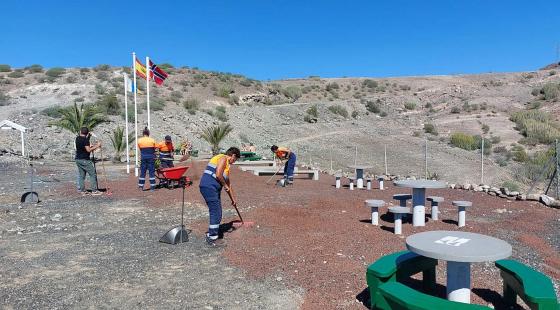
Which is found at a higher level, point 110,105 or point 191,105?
point 191,105

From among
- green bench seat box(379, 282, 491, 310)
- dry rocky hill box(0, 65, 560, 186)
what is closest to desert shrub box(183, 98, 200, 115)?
dry rocky hill box(0, 65, 560, 186)

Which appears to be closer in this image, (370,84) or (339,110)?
(339,110)

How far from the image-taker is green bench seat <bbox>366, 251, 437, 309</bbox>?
181 inches

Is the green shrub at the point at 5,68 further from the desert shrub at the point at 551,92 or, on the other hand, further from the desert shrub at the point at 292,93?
the desert shrub at the point at 551,92

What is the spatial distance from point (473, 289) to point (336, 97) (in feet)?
180

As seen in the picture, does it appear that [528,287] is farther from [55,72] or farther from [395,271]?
[55,72]

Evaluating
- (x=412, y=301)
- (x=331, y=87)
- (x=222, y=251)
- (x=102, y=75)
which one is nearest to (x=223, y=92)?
(x=102, y=75)

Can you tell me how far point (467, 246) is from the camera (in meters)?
4.54

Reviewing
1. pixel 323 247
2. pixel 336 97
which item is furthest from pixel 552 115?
pixel 323 247

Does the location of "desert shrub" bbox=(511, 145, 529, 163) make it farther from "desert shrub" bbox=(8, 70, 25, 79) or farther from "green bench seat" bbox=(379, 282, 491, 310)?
"desert shrub" bbox=(8, 70, 25, 79)

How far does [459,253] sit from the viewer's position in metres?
4.26

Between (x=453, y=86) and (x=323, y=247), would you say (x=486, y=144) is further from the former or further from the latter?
(x=453, y=86)

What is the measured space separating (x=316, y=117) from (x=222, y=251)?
114 feet

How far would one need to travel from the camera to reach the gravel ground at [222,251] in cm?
507
